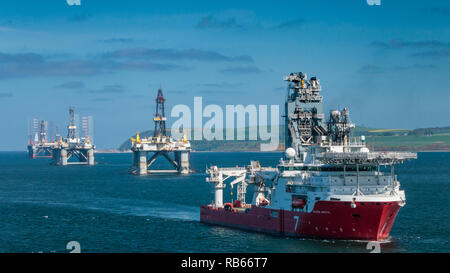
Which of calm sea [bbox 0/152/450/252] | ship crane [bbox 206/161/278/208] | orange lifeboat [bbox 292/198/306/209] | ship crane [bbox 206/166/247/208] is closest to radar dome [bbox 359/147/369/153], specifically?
orange lifeboat [bbox 292/198/306/209]

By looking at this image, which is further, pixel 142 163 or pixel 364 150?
pixel 142 163

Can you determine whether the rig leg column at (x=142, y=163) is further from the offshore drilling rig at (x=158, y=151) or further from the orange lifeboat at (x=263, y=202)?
the orange lifeboat at (x=263, y=202)

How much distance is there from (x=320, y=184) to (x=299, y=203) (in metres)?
2.48

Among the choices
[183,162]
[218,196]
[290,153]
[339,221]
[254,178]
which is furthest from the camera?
[183,162]

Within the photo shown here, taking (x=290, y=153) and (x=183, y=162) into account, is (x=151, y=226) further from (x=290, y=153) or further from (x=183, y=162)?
(x=183, y=162)

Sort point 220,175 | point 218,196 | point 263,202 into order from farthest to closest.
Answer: point 218,196, point 220,175, point 263,202

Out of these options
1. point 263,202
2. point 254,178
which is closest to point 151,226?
point 254,178

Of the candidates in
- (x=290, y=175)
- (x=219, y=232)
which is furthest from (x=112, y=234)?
(x=290, y=175)

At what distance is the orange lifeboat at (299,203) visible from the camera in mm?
48406

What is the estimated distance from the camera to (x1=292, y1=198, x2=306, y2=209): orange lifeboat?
159 ft

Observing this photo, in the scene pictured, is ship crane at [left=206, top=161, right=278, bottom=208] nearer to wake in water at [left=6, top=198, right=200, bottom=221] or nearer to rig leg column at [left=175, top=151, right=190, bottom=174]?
wake in water at [left=6, top=198, right=200, bottom=221]

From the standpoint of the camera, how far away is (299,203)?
4853cm

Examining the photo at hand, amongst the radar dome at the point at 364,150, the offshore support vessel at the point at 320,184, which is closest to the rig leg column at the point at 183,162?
the offshore support vessel at the point at 320,184
